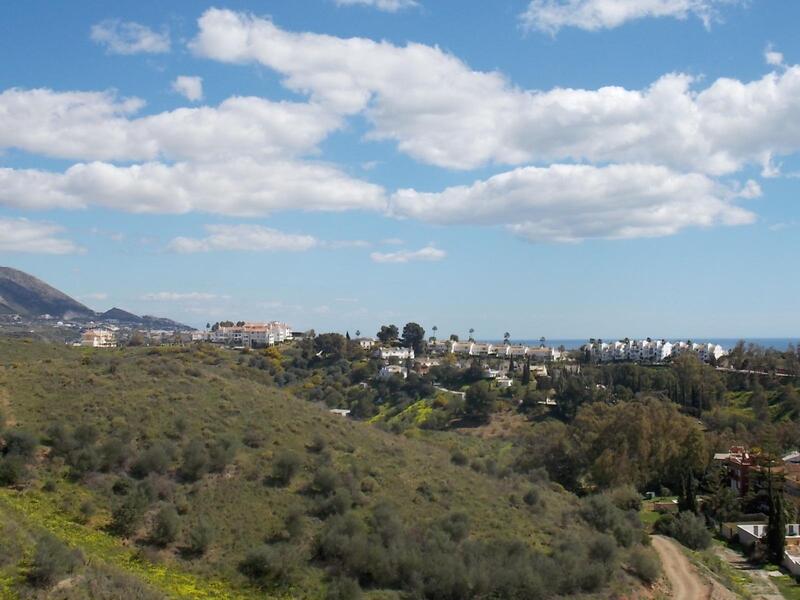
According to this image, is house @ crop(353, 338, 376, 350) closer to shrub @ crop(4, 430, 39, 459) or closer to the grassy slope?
the grassy slope

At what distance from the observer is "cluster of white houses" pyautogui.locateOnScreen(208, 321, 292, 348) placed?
447 feet

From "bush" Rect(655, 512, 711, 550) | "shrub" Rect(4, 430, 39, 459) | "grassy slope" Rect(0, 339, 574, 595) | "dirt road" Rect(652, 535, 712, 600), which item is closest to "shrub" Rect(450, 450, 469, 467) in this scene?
"grassy slope" Rect(0, 339, 574, 595)

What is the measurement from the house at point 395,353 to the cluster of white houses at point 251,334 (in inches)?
941

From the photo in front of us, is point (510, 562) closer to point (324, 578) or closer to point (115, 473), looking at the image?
point (324, 578)

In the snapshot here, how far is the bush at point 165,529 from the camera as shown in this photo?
22.5 m

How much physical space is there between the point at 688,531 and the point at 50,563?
103 feet

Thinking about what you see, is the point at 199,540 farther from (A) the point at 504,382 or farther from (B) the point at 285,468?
(A) the point at 504,382

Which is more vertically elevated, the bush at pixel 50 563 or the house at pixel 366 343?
the house at pixel 366 343

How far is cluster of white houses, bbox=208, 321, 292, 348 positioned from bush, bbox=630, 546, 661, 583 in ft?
352

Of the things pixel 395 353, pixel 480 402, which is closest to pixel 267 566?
pixel 480 402

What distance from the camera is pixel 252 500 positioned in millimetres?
26172

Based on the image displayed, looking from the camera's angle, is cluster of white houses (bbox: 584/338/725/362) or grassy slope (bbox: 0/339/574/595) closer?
grassy slope (bbox: 0/339/574/595)

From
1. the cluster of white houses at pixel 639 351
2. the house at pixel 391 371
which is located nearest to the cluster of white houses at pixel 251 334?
the house at pixel 391 371

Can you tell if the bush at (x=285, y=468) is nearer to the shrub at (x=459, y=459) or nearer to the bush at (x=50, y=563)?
the bush at (x=50, y=563)
